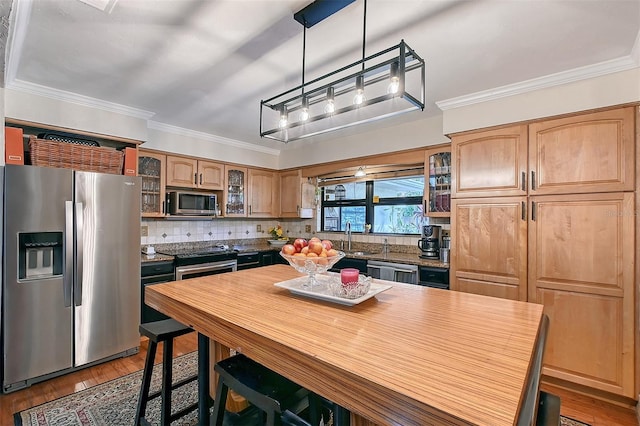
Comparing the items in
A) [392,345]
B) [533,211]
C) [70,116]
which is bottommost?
[392,345]

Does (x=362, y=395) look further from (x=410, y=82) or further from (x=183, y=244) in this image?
(x=183, y=244)

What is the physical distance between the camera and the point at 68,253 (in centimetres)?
246

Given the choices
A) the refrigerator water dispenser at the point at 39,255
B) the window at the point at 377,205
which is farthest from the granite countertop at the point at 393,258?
the refrigerator water dispenser at the point at 39,255

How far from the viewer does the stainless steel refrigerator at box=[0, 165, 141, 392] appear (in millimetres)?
2270

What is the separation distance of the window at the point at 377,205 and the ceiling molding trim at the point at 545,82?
3.84 feet

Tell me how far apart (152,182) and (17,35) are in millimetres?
1908

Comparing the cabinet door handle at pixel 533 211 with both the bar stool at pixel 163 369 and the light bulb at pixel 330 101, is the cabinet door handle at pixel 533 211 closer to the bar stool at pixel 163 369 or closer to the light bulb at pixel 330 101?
A: the light bulb at pixel 330 101

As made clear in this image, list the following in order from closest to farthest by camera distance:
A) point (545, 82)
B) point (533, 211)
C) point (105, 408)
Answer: point (105, 408) → point (545, 82) → point (533, 211)

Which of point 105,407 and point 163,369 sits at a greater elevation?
point 163,369

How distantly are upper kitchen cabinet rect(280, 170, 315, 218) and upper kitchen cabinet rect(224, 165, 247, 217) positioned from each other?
674 millimetres

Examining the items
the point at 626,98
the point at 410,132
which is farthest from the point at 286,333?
the point at 410,132

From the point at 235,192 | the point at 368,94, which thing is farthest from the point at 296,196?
the point at 368,94

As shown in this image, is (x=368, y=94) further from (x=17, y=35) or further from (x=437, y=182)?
(x=17, y=35)

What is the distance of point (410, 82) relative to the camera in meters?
2.42
